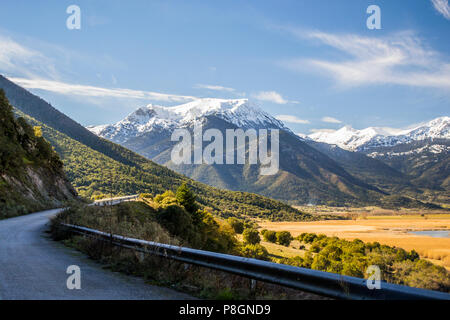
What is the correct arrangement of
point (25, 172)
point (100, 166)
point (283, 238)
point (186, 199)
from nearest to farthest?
point (25, 172)
point (186, 199)
point (283, 238)
point (100, 166)

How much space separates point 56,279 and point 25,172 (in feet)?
96.4

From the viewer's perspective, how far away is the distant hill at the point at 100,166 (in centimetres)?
9475

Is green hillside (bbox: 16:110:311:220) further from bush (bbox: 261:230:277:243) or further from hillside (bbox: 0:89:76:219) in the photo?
bush (bbox: 261:230:277:243)

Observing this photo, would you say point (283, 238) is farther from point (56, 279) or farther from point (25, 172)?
point (56, 279)

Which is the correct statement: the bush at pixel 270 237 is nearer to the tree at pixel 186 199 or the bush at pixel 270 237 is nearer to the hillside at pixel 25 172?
the tree at pixel 186 199

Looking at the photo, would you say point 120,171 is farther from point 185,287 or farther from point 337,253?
point 185,287

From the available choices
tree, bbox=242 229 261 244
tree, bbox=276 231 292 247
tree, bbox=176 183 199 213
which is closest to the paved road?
tree, bbox=176 183 199 213

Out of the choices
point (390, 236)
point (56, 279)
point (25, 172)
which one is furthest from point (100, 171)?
point (56, 279)

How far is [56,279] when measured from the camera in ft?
21.1

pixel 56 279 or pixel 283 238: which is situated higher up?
pixel 56 279

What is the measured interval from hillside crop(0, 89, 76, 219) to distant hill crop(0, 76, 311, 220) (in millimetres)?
29511

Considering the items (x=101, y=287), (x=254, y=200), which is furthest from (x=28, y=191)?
(x=254, y=200)

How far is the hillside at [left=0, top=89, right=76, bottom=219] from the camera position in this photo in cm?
2552
